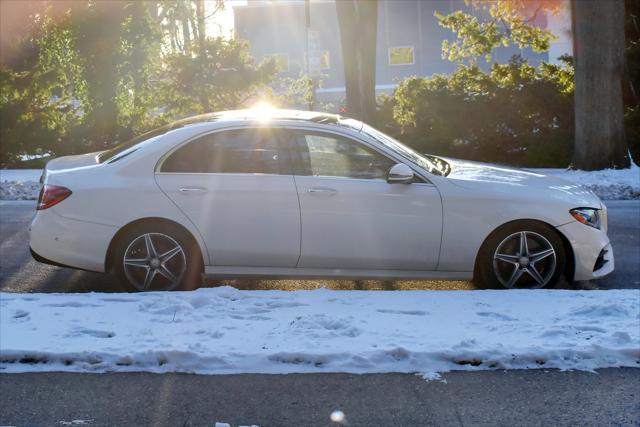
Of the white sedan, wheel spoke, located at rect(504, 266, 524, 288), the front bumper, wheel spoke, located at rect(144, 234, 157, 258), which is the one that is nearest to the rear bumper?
the white sedan

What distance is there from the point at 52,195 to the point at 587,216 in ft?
14.8

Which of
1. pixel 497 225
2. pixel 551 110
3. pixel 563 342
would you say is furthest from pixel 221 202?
pixel 551 110

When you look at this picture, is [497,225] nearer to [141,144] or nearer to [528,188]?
[528,188]

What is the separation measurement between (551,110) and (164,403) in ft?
56.0

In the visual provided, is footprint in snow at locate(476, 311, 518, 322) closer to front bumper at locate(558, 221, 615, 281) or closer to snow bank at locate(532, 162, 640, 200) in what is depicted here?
front bumper at locate(558, 221, 615, 281)

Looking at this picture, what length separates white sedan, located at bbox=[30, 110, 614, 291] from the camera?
26.1ft

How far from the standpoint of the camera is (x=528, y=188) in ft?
26.9

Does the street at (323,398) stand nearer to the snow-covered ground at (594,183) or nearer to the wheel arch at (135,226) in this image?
the wheel arch at (135,226)

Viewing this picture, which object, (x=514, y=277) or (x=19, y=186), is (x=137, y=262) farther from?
(x=19, y=186)

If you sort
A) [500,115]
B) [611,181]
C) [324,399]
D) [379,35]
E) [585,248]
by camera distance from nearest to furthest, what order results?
[324,399] → [585,248] → [611,181] → [500,115] → [379,35]

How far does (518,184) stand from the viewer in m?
8.24

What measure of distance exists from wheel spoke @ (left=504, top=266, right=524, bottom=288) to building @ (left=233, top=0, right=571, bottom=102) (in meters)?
56.6

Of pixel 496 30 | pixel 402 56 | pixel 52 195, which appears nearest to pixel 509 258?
pixel 52 195

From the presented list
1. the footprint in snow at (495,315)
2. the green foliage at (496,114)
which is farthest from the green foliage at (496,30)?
the footprint in snow at (495,315)
